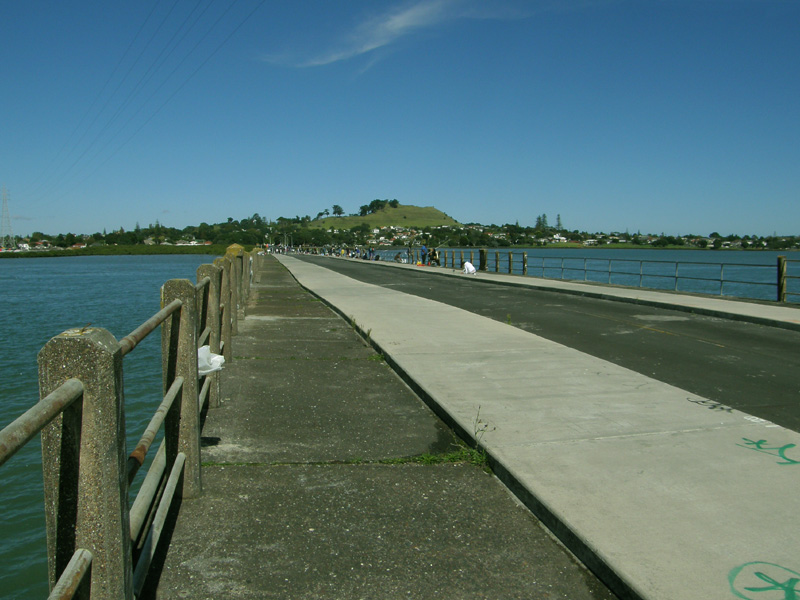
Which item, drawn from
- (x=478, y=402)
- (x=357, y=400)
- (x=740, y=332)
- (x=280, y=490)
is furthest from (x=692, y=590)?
(x=740, y=332)

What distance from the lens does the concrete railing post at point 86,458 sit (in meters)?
2.31

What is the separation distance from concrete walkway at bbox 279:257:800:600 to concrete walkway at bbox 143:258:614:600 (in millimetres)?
233

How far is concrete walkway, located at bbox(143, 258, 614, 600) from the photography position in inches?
140

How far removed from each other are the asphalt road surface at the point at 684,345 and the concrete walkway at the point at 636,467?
2.07 feet

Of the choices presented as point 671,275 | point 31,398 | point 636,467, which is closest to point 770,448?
point 636,467

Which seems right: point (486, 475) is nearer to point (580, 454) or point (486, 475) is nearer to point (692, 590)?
point (580, 454)

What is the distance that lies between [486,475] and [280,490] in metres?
1.50

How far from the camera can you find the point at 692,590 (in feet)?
10.9

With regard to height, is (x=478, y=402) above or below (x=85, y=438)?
below

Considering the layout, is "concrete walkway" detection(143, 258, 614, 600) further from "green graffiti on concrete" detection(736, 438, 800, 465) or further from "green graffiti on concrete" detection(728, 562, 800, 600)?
"green graffiti on concrete" detection(736, 438, 800, 465)

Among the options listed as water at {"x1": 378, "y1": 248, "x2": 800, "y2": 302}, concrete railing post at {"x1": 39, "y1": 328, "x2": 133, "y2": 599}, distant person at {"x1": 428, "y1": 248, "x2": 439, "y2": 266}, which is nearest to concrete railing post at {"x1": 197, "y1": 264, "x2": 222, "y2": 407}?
concrete railing post at {"x1": 39, "y1": 328, "x2": 133, "y2": 599}

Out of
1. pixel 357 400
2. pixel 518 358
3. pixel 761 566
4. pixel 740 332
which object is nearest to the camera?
pixel 761 566

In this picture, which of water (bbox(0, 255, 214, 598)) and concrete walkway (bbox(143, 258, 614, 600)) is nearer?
concrete walkway (bbox(143, 258, 614, 600))

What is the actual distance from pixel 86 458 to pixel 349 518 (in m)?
2.25
